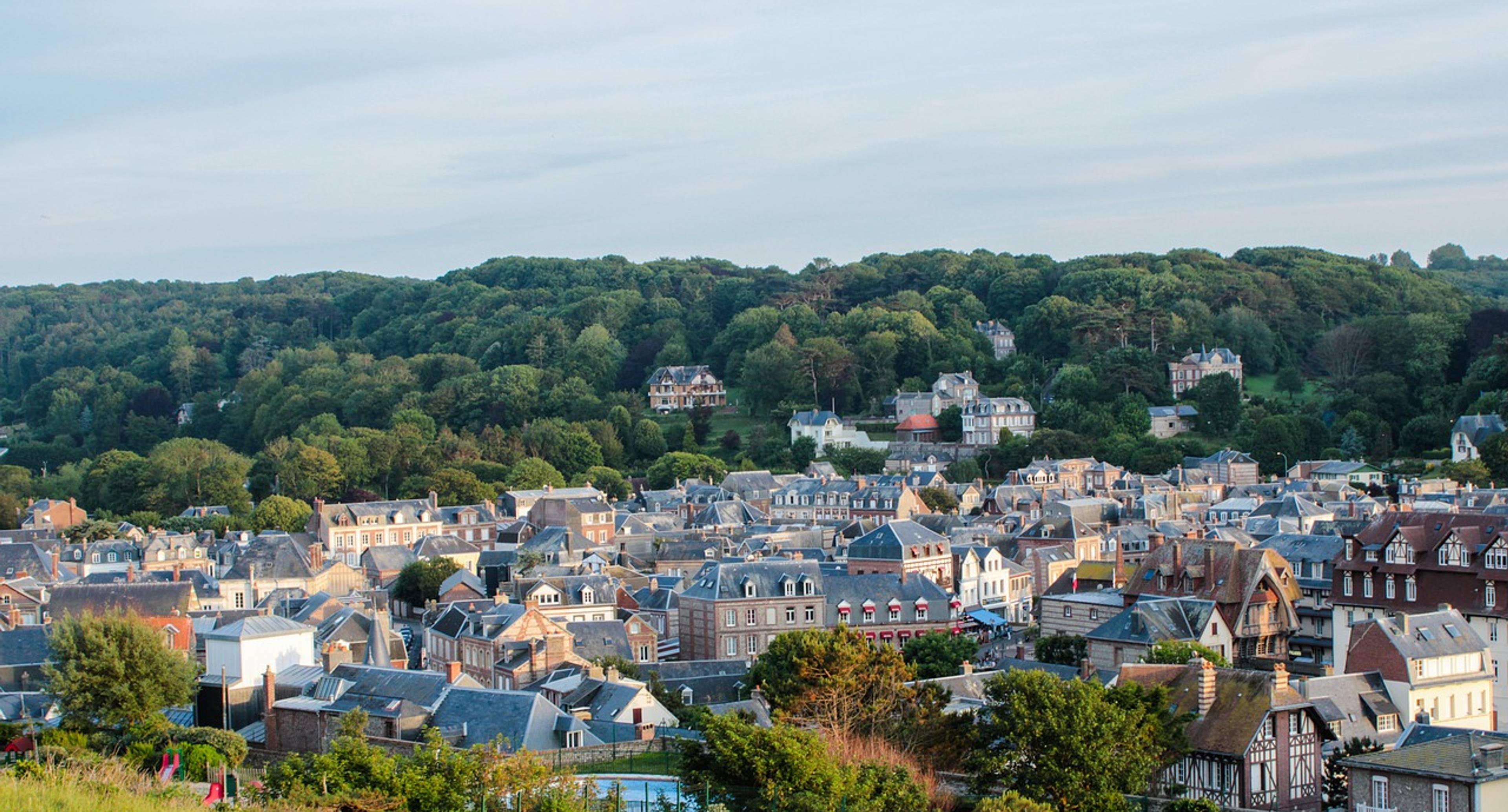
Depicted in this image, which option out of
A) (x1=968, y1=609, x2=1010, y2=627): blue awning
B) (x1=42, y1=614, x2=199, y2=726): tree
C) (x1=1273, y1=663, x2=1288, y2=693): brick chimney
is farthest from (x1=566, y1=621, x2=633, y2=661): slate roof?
(x1=1273, y1=663, x2=1288, y2=693): brick chimney

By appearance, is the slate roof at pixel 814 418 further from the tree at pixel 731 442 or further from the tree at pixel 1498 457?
the tree at pixel 1498 457

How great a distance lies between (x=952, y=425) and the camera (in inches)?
3947

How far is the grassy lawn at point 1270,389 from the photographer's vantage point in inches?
3964

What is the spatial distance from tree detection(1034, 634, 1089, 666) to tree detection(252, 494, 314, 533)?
47003 mm

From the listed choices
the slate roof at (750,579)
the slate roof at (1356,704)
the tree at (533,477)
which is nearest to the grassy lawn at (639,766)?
the slate roof at (1356,704)

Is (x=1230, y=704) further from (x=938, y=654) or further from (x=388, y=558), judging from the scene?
(x=388, y=558)

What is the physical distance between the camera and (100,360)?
14638 centimetres

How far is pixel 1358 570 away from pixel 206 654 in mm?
26872

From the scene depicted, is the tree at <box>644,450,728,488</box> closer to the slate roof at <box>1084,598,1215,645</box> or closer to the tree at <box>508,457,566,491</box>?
the tree at <box>508,457,566,491</box>

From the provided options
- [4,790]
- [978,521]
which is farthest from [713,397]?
[4,790]

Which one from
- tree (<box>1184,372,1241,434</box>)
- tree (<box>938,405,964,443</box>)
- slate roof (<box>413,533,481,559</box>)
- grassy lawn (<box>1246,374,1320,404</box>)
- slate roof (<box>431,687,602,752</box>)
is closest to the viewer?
slate roof (<box>431,687,602,752</box>)

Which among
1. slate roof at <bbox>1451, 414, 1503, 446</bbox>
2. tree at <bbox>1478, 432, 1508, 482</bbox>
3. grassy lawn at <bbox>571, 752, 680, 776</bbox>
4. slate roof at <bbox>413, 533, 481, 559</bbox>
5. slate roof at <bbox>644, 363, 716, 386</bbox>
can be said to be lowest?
slate roof at <bbox>413, 533, 481, 559</bbox>

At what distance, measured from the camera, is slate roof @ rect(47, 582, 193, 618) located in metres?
45.1

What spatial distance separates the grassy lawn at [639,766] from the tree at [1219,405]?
232 feet
